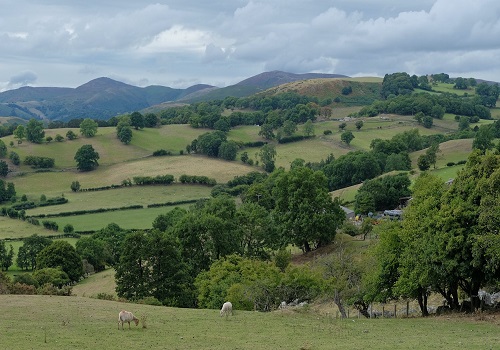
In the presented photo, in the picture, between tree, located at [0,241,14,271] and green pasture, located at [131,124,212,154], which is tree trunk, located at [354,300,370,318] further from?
green pasture, located at [131,124,212,154]

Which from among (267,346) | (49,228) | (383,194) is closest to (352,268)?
(267,346)

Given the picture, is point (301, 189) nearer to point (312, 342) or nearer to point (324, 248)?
point (324, 248)

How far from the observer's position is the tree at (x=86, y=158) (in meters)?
162

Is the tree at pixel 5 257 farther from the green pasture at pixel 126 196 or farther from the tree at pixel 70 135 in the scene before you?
the tree at pixel 70 135

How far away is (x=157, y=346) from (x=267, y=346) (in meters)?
4.95

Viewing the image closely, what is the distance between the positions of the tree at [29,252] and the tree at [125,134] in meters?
94.4

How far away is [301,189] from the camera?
229ft

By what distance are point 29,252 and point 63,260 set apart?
49.2 ft

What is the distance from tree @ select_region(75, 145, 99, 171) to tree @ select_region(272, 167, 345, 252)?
337 ft

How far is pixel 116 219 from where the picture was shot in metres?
117

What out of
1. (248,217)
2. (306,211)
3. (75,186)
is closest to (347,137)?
(75,186)

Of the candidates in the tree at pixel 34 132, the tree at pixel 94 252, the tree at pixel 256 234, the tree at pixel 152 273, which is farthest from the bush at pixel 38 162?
the tree at pixel 152 273

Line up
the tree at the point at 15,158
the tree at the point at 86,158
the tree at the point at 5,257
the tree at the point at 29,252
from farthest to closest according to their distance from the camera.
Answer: the tree at the point at 15,158 < the tree at the point at 86,158 < the tree at the point at 29,252 < the tree at the point at 5,257

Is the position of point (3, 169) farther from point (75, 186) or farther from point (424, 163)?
point (424, 163)
